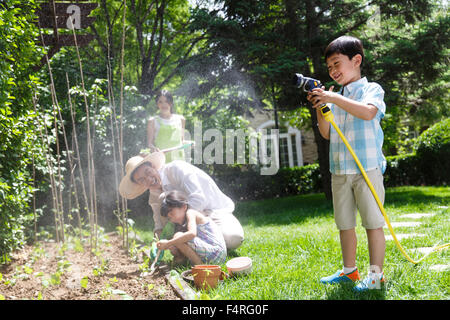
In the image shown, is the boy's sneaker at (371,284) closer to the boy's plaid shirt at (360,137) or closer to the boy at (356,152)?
the boy at (356,152)

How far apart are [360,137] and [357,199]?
32 centimetres

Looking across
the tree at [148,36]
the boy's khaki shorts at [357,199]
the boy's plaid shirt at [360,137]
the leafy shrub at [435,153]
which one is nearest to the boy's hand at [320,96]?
the boy's plaid shirt at [360,137]

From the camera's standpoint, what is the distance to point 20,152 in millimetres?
3049

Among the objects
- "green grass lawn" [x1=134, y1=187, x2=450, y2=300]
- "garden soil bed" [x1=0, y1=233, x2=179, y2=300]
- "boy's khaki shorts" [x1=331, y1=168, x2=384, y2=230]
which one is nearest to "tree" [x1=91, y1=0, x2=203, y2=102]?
"garden soil bed" [x1=0, y1=233, x2=179, y2=300]

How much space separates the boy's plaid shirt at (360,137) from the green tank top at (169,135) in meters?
2.07

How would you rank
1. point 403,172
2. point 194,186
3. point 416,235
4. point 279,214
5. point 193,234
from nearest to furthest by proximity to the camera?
1. point 193,234
2. point 194,186
3. point 416,235
4. point 279,214
5. point 403,172

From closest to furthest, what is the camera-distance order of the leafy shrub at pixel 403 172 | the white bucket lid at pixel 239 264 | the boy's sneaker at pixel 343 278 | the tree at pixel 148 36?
1. the boy's sneaker at pixel 343 278
2. the white bucket lid at pixel 239 264
3. the tree at pixel 148 36
4. the leafy shrub at pixel 403 172

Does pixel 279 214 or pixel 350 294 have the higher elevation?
pixel 350 294

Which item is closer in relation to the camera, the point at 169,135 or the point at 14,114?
the point at 14,114

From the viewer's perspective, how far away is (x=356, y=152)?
192 cm

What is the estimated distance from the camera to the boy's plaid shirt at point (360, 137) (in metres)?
1.89

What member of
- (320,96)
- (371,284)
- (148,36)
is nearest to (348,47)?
(320,96)

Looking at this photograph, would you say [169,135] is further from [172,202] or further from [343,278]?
[343,278]

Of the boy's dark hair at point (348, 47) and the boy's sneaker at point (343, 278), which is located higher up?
the boy's dark hair at point (348, 47)
